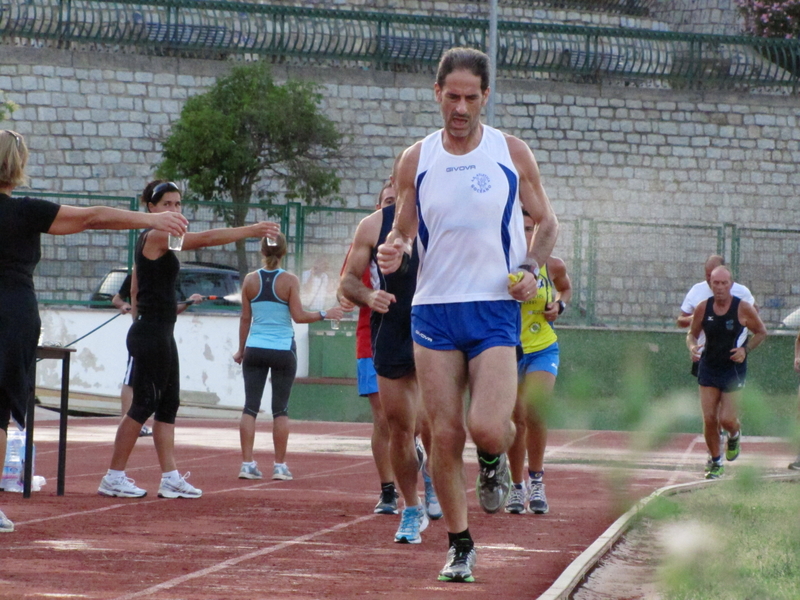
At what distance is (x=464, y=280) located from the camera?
16.7 feet

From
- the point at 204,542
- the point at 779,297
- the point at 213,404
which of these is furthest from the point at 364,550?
the point at 779,297

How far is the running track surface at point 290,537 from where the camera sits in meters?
4.69

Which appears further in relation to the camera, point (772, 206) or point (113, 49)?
point (772, 206)

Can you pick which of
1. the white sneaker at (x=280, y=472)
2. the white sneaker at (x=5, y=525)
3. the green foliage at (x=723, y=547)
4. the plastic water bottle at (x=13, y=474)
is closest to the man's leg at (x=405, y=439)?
the green foliage at (x=723, y=547)

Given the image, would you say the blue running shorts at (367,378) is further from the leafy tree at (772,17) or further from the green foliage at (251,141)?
A: the leafy tree at (772,17)

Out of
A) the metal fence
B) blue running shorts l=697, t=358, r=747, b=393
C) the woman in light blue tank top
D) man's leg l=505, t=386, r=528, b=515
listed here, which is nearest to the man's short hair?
man's leg l=505, t=386, r=528, b=515

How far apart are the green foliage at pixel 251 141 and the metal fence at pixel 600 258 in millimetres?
7747

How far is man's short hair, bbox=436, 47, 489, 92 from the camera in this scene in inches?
201

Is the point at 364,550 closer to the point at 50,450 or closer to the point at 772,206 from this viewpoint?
the point at 50,450

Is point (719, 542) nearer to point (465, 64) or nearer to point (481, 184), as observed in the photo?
point (481, 184)

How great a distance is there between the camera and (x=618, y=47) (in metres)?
35.2

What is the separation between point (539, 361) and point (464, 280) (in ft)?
9.79

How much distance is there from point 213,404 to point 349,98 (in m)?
16.1

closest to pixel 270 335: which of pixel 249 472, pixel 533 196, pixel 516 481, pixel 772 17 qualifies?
pixel 249 472
